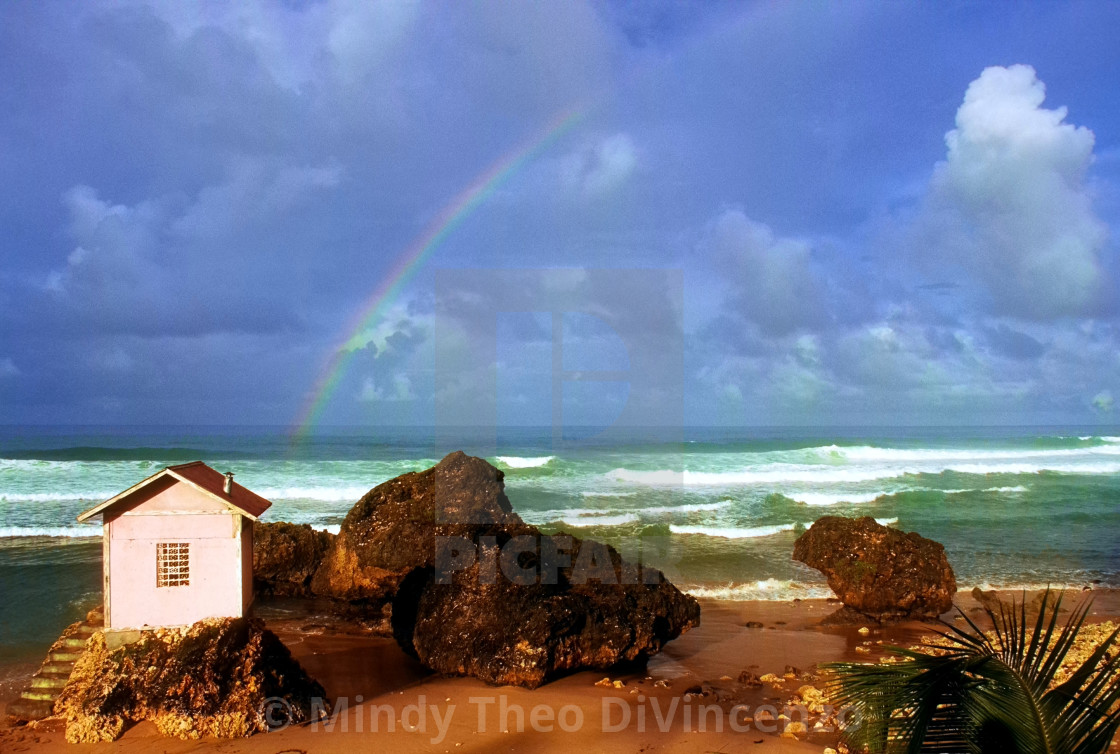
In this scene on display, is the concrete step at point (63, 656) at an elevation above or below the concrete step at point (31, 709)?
above

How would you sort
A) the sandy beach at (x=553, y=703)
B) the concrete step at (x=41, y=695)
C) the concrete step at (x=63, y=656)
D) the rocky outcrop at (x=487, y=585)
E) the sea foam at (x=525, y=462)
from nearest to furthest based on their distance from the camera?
the sandy beach at (x=553, y=703)
the concrete step at (x=41, y=695)
the concrete step at (x=63, y=656)
the rocky outcrop at (x=487, y=585)
the sea foam at (x=525, y=462)

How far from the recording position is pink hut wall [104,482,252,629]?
9172 mm

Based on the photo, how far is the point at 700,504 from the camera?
30578mm

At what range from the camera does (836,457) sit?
188 ft

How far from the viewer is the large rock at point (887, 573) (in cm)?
1384

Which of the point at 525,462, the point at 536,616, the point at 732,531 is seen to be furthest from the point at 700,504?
the point at 536,616

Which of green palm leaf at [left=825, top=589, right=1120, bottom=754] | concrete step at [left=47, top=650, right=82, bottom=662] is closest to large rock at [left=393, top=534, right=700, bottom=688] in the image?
concrete step at [left=47, top=650, right=82, bottom=662]

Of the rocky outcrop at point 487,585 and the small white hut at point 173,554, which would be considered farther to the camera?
the rocky outcrop at point 487,585

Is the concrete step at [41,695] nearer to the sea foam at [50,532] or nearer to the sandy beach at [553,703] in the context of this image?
the sandy beach at [553,703]

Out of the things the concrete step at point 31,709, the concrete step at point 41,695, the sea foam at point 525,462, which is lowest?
the concrete step at point 31,709

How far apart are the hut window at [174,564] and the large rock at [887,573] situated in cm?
1133

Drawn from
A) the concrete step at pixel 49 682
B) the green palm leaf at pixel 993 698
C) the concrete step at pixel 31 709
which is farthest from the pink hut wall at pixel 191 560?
the green palm leaf at pixel 993 698

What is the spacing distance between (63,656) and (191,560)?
2518 mm

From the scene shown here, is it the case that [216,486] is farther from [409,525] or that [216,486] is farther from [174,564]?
[409,525]
